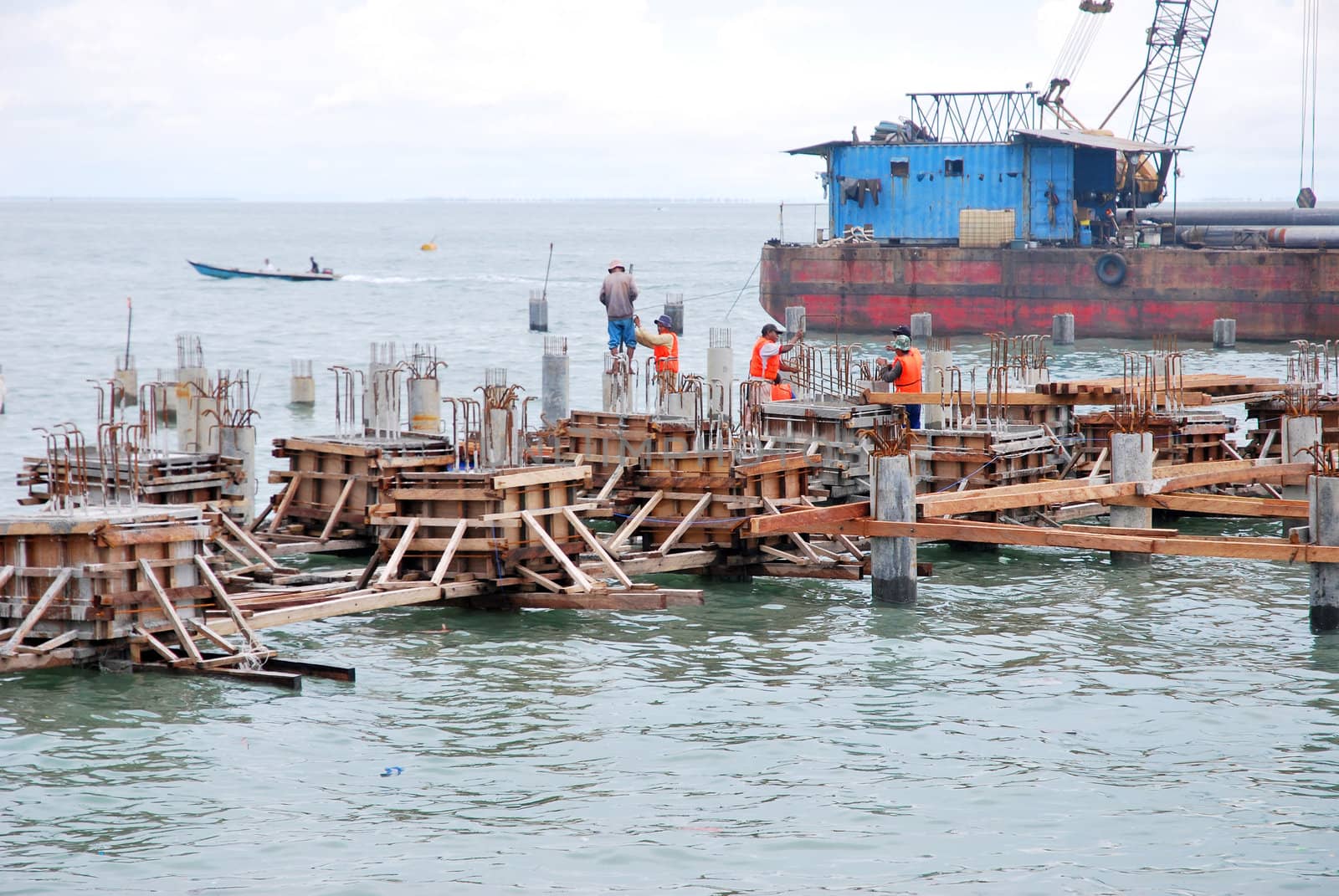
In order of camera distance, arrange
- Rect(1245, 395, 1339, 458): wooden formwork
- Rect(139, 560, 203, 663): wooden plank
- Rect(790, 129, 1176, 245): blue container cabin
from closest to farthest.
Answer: Rect(139, 560, 203, 663): wooden plank, Rect(1245, 395, 1339, 458): wooden formwork, Rect(790, 129, 1176, 245): blue container cabin

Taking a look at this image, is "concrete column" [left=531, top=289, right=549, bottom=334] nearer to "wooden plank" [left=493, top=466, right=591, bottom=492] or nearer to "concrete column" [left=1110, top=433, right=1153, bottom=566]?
"concrete column" [left=1110, top=433, right=1153, bottom=566]

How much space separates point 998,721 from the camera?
14883 millimetres

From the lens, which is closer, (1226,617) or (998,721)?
(998,721)

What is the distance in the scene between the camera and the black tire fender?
196ft

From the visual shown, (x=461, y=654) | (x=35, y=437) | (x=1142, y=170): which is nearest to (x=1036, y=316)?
(x=1142, y=170)

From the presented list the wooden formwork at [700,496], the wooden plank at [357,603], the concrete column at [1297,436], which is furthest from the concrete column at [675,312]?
the wooden plank at [357,603]

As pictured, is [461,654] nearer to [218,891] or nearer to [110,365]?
[218,891]

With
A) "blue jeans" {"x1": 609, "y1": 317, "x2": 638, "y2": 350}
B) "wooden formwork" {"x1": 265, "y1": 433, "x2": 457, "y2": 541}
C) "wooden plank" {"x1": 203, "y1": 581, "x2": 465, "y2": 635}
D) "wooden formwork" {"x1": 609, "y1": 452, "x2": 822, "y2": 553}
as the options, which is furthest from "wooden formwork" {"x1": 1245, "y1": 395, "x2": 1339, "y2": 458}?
"wooden plank" {"x1": 203, "y1": 581, "x2": 465, "y2": 635}

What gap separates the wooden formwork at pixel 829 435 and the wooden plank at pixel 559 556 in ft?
18.9

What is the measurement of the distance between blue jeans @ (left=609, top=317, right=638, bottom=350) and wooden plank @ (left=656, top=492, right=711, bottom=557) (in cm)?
950

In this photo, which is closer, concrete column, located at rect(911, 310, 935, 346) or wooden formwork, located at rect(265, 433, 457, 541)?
wooden formwork, located at rect(265, 433, 457, 541)

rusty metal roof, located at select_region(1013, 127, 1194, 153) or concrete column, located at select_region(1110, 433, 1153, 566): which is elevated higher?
rusty metal roof, located at select_region(1013, 127, 1194, 153)

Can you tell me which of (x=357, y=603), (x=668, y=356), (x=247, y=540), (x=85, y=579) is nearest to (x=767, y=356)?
(x=668, y=356)

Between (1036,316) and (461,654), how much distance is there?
156 feet
